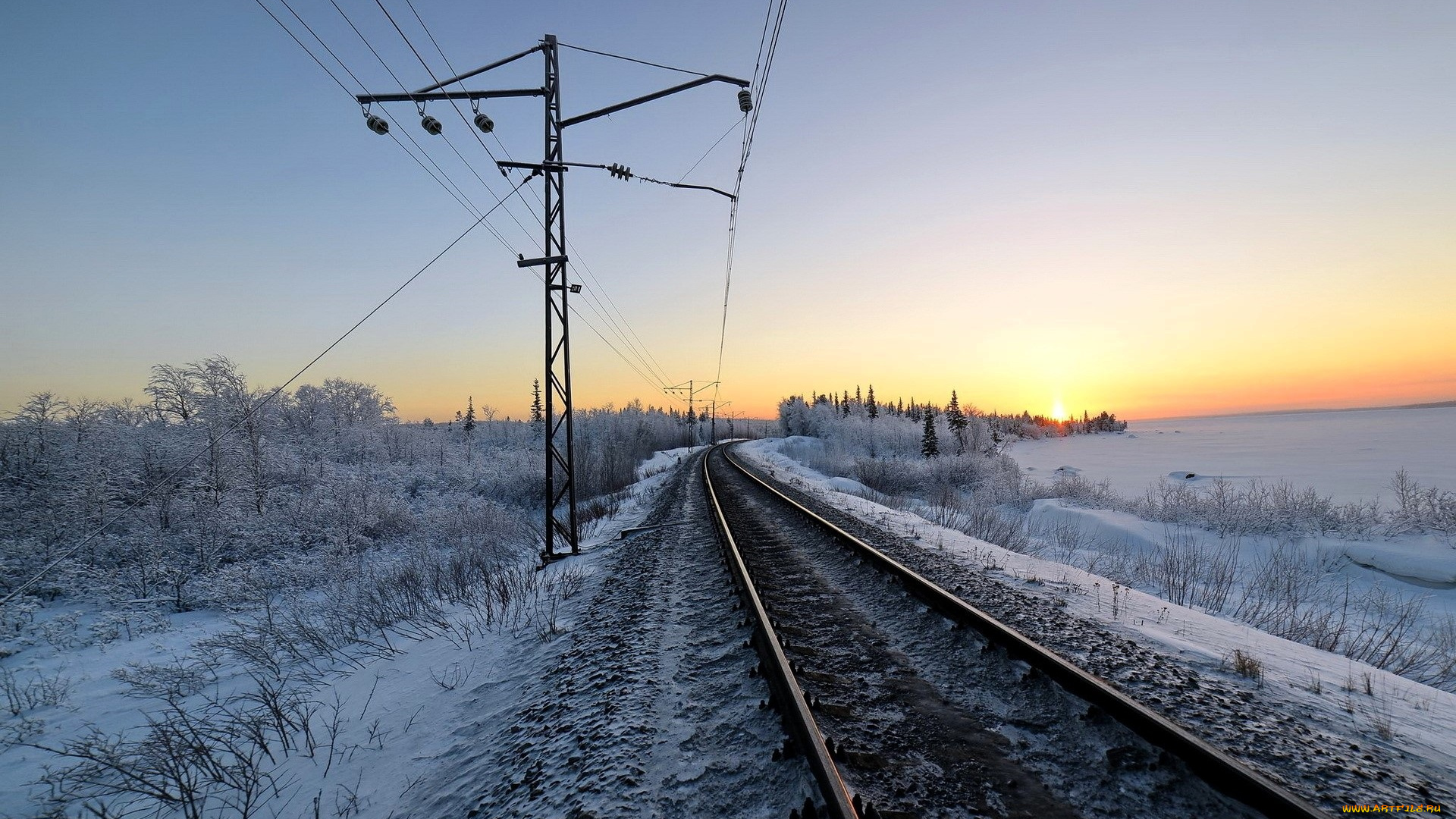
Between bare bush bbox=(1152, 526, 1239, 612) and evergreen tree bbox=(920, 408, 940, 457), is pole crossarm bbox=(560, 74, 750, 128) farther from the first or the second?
evergreen tree bbox=(920, 408, 940, 457)

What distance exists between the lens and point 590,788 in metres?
2.83

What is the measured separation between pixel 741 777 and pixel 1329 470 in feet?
149

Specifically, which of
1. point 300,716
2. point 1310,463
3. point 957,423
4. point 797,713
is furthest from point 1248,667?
point 957,423

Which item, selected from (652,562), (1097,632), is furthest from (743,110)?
(1097,632)

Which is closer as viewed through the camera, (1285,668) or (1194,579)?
(1285,668)

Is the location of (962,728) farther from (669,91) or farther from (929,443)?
(929,443)

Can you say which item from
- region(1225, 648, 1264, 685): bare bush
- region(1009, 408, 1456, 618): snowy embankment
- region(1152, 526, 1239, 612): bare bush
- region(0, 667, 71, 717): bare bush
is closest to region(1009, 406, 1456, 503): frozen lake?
region(1009, 408, 1456, 618): snowy embankment

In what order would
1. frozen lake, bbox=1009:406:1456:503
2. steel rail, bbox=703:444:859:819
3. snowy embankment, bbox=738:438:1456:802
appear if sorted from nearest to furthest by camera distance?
1. steel rail, bbox=703:444:859:819
2. snowy embankment, bbox=738:438:1456:802
3. frozen lake, bbox=1009:406:1456:503

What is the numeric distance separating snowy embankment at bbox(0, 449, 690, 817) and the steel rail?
1.95 meters

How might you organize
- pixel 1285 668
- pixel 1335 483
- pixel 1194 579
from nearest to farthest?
1. pixel 1285 668
2. pixel 1194 579
3. pixel 1335 483

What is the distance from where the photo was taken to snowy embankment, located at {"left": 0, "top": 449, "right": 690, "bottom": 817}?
3.26 metres

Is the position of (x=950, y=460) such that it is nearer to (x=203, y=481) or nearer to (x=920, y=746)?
(x=920, y=746)

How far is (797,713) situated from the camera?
3.05 meters

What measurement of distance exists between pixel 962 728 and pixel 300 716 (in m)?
4.91
